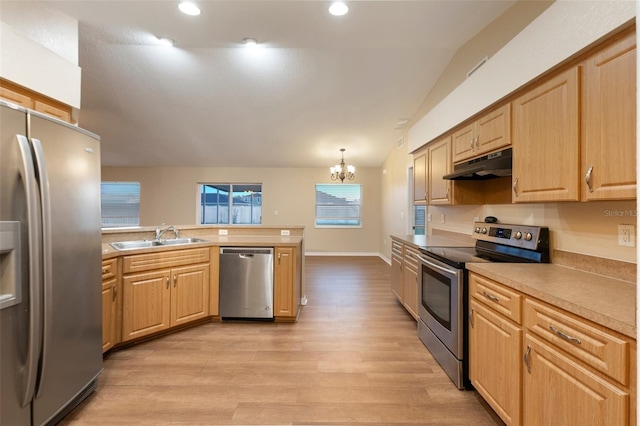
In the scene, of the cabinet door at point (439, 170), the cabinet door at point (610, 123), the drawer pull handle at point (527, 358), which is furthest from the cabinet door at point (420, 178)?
the drawer pull handle at point (527, 358)

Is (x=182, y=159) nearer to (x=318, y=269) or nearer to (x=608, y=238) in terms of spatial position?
(x=318, y=269)

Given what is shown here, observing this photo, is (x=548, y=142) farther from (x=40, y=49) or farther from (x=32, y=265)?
(x=40, y=49)

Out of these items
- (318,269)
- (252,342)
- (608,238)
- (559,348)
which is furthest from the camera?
(318,269)

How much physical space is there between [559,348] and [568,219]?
1005mm

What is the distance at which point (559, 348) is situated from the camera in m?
1.21

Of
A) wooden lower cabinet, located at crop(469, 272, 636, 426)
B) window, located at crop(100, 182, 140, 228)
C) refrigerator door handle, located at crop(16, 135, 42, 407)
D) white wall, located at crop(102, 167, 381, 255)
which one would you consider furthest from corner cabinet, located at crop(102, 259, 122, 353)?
window, located at crop(100, 182, 140, 228)

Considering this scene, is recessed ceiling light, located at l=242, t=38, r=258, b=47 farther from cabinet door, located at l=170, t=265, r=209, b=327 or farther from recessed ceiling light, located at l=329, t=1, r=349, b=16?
cabinet door, located at l=170, t=265, r=209, b=327

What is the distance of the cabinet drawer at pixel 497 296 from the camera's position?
1457 mm

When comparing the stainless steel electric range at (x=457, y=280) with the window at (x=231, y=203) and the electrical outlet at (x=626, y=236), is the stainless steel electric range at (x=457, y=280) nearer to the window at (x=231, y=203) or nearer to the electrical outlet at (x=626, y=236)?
the electrical outlet at (x=626, y=236)

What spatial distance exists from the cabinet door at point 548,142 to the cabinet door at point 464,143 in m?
0.54

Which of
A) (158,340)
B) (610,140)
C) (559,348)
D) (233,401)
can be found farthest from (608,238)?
(158,340)

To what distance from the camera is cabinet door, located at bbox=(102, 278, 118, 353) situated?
7.42 ft

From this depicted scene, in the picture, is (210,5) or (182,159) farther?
(182,159)

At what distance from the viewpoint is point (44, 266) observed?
4.68 ft
